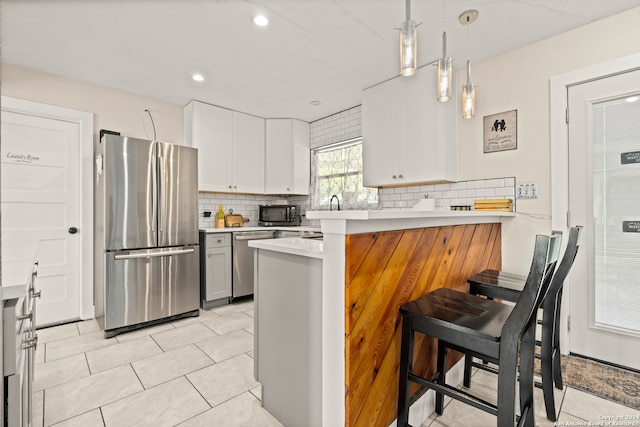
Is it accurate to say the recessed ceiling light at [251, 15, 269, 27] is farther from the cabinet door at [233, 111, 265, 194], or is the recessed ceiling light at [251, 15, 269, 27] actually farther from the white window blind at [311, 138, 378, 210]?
the white window blind at [311, 138, 378, 210]

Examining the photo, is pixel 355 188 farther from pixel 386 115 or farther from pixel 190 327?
pixel 190 327

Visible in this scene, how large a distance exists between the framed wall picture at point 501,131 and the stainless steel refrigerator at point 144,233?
3.00 metres

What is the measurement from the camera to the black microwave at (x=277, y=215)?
4531mm

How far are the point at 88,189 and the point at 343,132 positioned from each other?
10.2ft

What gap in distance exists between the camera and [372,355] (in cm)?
140

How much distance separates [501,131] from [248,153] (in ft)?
10.1

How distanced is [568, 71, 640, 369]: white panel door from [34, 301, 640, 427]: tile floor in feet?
2.24

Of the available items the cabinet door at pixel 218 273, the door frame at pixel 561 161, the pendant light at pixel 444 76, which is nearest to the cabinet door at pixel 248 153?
the cabinet door at pixel 218 273

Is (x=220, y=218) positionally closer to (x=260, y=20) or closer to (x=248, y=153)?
(x=248, y=153)

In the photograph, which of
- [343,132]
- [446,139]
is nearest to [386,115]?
[446,139]

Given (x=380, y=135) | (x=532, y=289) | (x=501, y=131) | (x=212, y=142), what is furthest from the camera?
(x=212, y=142)

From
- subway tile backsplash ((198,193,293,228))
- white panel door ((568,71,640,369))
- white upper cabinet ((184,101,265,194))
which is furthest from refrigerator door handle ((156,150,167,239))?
white panel door ((568,71,640,369))

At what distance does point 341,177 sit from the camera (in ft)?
14.6

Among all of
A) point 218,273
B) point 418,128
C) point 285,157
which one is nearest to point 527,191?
point 418,128
